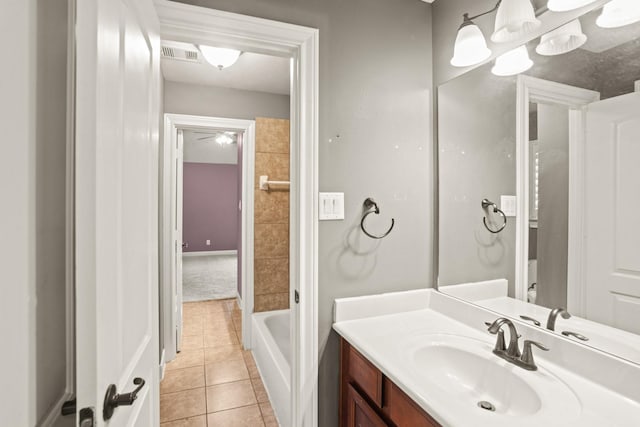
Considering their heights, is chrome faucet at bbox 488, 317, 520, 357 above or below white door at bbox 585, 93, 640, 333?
below

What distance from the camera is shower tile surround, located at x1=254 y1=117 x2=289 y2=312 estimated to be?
121 inches

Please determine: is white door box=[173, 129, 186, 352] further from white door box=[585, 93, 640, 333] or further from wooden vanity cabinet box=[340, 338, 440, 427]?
white door box=[585, 93, 640, 333]

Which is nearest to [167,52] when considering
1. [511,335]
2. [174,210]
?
[174,210]

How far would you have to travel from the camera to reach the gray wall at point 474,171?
1341mm

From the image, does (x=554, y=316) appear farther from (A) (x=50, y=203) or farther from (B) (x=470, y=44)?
(A) (x=50, y=203)

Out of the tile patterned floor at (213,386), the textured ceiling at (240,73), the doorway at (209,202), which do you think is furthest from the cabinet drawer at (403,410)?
the doorway at (209,202)

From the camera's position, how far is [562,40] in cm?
110

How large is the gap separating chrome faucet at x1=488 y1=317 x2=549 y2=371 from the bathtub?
115cm

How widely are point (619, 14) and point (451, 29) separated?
2.35 feet

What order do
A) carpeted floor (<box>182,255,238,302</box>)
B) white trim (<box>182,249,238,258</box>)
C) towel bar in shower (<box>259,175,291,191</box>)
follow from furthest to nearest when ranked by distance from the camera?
white trim (<box>182,249,238,258</box>), carpeted floor (<box>182,255,238,302</box>), towel bar in shower (<box>259,175,291,191</box>)

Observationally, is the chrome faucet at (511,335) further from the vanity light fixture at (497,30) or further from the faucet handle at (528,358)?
the vanity light fixture at (497,30)

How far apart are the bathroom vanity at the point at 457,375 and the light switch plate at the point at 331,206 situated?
0.40m

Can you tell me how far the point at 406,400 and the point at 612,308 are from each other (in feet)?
2.27

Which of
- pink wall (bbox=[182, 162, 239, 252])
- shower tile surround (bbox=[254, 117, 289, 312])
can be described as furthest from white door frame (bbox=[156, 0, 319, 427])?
pink wall (bbox=[182, 162, 239, 252])
